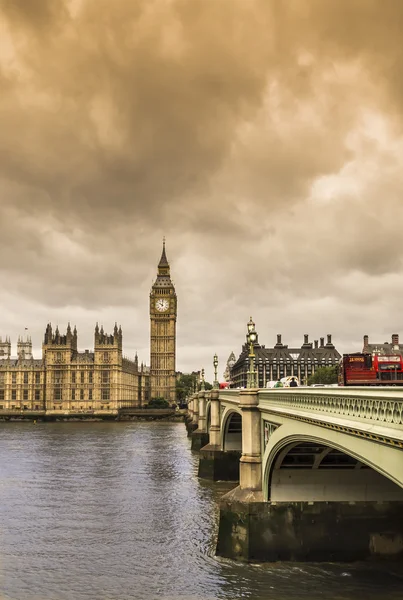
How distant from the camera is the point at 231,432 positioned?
54.2 meters

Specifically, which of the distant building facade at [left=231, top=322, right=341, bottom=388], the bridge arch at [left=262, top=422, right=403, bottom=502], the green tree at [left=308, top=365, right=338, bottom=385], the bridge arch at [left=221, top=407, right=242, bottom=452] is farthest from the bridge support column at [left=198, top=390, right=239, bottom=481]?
the distant building facade at [left=231, top=322, right=341, bottom=388]

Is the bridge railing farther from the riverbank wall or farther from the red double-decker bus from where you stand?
the riverbank wall

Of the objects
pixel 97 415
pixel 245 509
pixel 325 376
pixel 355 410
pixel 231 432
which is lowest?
pixel 97 415

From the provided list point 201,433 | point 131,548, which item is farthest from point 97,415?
point 131,548

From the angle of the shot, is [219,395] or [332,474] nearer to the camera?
[332,474]

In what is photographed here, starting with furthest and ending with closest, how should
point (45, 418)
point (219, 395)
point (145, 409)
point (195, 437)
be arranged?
point (145, 409)
point (45, 418)
point (195, 437)
point (219, 395)

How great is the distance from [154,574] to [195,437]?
4984 cm

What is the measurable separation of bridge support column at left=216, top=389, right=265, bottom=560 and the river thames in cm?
63

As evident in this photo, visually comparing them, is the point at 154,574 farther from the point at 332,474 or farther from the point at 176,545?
the point at 332,474

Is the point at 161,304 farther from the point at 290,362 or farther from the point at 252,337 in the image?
the point at 252,337

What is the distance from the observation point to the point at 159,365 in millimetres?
189875

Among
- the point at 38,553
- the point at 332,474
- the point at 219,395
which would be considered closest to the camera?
the point at 332,474

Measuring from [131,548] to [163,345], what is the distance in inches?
6479

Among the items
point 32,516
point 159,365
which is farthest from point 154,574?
point 159,365
